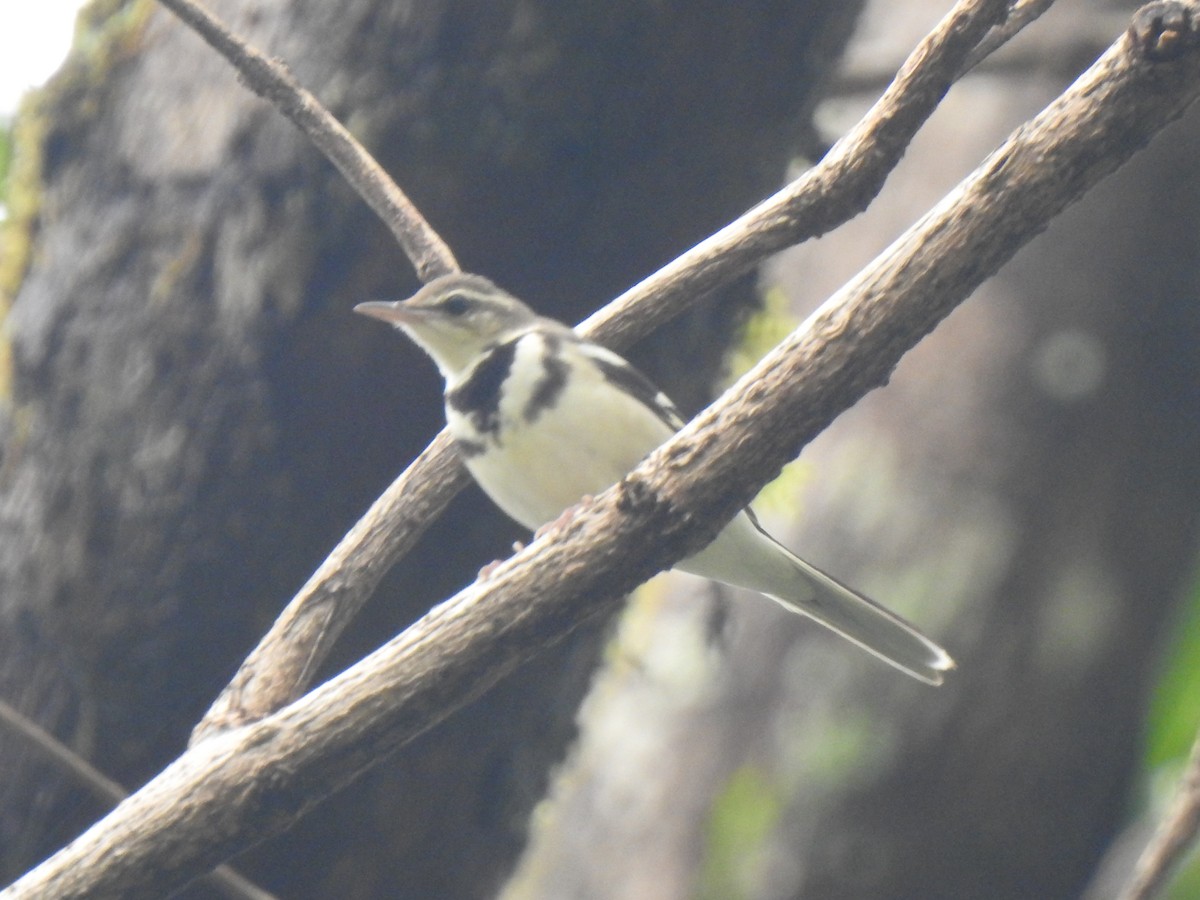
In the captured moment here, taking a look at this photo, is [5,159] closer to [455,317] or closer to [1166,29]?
[455,317]

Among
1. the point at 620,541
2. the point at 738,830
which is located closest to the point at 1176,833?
the point at 620,541

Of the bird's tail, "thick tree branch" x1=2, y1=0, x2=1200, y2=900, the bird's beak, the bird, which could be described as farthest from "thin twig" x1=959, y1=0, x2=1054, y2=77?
the bird's beak

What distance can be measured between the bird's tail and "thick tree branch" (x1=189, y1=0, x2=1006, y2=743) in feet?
2.01

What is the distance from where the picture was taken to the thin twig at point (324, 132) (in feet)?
10.0

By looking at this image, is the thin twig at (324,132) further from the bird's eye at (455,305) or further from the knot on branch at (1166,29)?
the knot on branch at (1166,29)

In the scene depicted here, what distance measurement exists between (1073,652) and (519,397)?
90.5 inches

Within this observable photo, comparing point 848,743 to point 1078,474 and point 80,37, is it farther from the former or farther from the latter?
point 80,37

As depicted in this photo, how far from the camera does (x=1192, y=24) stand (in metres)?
1.90

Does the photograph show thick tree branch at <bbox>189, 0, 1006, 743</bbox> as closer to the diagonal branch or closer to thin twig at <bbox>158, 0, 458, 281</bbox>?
thin twig at <bbox>158, 0, 458, 281</bbox>

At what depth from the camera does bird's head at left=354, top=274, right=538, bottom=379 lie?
3443 mm

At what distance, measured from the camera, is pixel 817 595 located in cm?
354

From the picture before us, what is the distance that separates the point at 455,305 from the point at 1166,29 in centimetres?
197

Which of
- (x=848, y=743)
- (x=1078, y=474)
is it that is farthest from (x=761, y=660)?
(x=1078, y=474)

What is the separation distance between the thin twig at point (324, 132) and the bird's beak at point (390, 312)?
173mm
